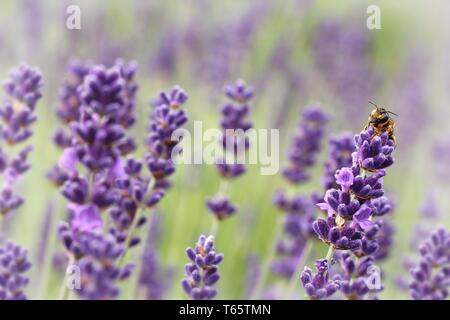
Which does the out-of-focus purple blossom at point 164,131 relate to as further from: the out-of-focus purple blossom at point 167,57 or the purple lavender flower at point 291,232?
the out-of-focus purple blossom at point 167,57

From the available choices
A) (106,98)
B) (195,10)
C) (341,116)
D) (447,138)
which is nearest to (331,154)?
(106,98)

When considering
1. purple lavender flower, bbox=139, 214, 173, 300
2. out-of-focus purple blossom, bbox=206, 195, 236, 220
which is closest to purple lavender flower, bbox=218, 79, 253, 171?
out-of-focus purple blossom, bbox=206, 195, 236, 220

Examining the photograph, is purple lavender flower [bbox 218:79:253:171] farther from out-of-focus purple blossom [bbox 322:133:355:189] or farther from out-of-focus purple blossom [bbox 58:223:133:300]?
out-of-focus purple blossom [bbox 58:223:133:300]

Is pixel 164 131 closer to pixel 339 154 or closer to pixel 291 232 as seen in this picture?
pixel 339 154

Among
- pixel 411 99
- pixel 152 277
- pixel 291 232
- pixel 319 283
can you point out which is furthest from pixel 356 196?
pixel 411 99

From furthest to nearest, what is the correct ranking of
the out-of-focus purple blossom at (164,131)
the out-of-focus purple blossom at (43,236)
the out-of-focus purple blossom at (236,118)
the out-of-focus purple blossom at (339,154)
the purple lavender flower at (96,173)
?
the out-of-focus purple blossom at (43,236) < the out-of-focus purple blossom at (236,118) < the out-of-focus purple blossom at (339,154) < the out-of-focus purple blossom at (164,131) < the purple lavender flower at (96,173)

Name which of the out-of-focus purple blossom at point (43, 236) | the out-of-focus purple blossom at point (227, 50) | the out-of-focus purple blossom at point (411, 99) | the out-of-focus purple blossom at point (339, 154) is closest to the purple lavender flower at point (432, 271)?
the out-of-focus purple blossom at point (339, 154)

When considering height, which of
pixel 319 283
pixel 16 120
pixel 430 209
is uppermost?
pixel 16 120
